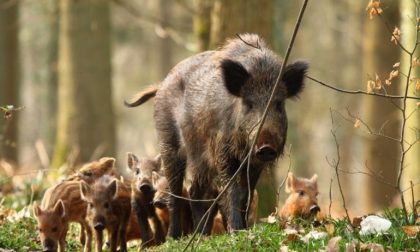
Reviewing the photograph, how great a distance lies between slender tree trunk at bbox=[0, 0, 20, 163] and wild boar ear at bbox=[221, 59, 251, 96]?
38.2 ft

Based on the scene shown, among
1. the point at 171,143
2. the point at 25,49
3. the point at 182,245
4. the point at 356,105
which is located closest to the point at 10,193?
the point at 171,143

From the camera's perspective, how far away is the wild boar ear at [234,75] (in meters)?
8.97

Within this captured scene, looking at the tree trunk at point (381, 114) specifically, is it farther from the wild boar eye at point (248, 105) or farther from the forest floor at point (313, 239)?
the forest floor at point (313, 239)

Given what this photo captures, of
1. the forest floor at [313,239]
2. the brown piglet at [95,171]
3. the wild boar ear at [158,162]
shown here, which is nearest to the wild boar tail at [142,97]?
the wild boar ear at [158,162]

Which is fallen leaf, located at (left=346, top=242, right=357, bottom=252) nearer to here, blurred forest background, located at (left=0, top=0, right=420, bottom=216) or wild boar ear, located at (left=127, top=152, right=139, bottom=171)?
blurred forest background, located at (left=0, top=0, right=420, bottom=216)

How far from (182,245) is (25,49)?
103 feet

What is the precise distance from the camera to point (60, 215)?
8805 millimetres

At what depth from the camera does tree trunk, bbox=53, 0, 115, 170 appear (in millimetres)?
17969

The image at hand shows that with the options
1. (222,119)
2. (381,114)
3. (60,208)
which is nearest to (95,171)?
(60,208)

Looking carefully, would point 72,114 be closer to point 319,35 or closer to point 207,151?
point 207,151

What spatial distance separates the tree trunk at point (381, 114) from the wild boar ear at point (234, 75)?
394 inches

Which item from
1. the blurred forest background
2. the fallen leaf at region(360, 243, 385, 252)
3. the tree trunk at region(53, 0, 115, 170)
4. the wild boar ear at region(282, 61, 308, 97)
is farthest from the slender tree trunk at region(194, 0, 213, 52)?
the fallen leaf at region(360, 243, 385, 252)

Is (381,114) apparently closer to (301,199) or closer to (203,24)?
(203,24)

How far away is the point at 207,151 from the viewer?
9492mm
